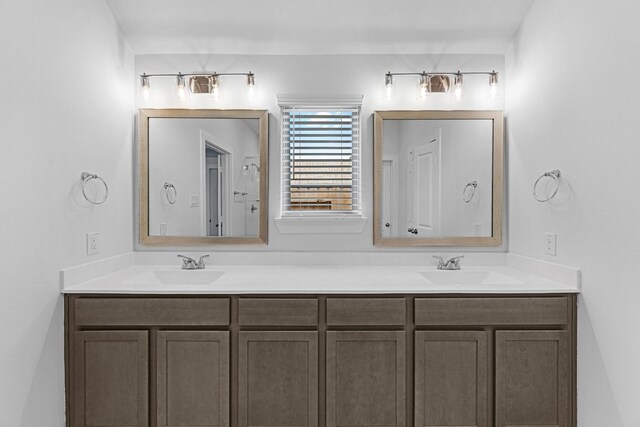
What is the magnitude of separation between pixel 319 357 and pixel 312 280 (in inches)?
15.7

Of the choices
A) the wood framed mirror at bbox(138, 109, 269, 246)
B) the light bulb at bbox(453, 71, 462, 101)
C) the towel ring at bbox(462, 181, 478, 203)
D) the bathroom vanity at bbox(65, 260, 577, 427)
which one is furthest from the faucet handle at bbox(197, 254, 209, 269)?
the light bulb at bbox(453, 71, 462, 101)

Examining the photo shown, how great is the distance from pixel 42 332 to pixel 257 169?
4.67 ft

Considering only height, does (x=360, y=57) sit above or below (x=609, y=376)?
above

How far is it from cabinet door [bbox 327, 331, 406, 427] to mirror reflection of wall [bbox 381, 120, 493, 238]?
83 cm

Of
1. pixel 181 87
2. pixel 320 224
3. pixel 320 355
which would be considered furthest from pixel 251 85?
pixel 320 355

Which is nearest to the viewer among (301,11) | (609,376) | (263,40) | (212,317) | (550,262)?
(609,376)

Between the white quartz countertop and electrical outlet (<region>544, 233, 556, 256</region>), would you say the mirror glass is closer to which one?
the white quartz countertop

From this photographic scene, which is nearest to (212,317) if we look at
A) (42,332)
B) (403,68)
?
(42,332)

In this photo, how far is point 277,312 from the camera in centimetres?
201

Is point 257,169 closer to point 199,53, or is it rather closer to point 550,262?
point 199,53

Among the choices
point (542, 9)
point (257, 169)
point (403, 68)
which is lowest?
point (257, 169)

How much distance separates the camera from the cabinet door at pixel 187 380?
2.00m

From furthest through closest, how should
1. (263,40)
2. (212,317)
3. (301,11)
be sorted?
(263,40) → (301,11) → (212,317)

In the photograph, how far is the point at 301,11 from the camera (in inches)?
94.7
